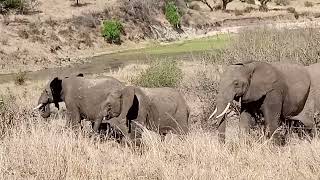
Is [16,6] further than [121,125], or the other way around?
[16,6]

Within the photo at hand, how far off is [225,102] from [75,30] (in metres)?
45.6

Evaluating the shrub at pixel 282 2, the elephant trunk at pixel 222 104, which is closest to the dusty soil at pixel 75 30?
the shrub at pixel 282 2

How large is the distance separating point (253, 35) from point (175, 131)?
9117mm

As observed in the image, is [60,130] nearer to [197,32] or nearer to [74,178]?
[74,178]

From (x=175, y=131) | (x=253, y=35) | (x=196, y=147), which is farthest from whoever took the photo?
(x=253, y=35)

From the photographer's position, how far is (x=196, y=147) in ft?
27.3

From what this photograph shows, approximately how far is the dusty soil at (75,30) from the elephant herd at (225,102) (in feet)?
95.6

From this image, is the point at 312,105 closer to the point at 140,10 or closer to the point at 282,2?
the point at 140,10

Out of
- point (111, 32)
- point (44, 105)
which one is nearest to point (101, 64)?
point (111, 32)

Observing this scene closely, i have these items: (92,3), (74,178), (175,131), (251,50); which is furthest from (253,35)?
(92,3)

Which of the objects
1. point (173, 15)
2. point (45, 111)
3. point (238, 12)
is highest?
point (45, 111)

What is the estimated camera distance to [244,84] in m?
10.4

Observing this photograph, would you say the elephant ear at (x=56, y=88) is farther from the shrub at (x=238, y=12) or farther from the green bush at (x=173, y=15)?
the shrub at (x=238, y=12)

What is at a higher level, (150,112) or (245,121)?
(245,121)
